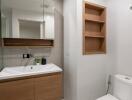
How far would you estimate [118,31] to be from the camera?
2176 mm

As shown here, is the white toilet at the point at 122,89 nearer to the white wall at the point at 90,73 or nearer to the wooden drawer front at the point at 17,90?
the white wall at the point at 90,73

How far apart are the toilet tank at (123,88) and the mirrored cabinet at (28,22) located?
137 centimetres

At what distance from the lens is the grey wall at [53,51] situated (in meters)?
2.03

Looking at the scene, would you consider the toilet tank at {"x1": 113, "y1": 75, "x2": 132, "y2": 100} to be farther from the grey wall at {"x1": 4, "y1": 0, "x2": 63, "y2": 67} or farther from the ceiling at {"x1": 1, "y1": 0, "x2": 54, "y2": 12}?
the ceiling at {"x1": 1, "y1": 0, "x2": 54, "y2": 12}

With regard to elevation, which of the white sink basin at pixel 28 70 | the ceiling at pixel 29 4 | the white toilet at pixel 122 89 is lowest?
the white toilet at pixel 122 89

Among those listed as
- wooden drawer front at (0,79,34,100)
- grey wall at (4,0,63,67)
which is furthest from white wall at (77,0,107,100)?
wooden drawer front at (0,79,34,100)

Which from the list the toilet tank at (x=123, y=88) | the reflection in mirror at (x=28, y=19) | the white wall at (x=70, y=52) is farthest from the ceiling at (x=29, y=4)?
the toilet tank at (x=123, y=88)

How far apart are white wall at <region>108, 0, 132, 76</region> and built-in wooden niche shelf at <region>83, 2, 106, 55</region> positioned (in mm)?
186

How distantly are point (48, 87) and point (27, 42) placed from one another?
0.88 m

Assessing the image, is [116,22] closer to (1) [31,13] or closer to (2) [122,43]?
(2) [122,43]

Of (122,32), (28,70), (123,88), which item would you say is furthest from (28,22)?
(123,88)

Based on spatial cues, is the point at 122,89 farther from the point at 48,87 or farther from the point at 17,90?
the point at 17,90

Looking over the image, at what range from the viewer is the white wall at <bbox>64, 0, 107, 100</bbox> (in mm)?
2008

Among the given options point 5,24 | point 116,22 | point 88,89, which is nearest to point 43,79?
point 88,89
